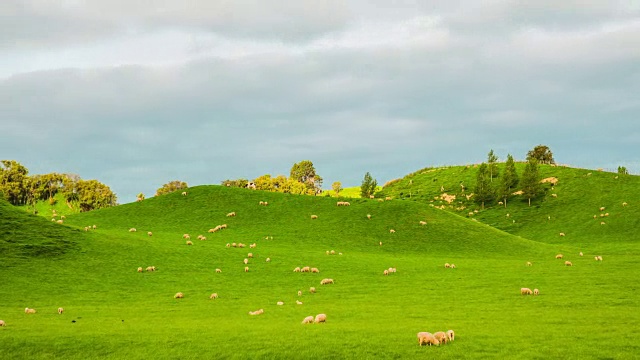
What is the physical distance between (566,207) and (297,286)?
101048 millimetres

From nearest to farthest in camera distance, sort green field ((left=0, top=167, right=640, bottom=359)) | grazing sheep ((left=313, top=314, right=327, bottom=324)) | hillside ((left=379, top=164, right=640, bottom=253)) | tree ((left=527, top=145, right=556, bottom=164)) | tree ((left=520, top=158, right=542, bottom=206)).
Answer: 1. green field ((left=0, top=167, right=640, bottom=359))
2. grazing sheep ((left=313, top=314, right=327, bottom=324))
3. hillside ((left=379, top=164, right=640, bottom=253))
4. tree ((left=520, top=158, right=542, bottom=206))
5. tree ((left=527, top=145, right=556, bottom=164))

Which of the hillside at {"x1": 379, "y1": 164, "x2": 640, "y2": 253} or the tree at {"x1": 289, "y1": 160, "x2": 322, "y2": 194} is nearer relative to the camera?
the hillside at {"x1": 379, "y1": 164, "x2": 640, "y2": 253}

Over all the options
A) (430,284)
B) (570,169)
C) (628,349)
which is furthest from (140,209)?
(570,169)

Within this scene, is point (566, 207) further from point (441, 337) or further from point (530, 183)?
point (441, 337)

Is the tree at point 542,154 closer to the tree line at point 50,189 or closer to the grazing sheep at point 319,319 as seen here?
the tree line at point 50,189

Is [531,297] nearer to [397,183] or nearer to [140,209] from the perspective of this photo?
[140,209]

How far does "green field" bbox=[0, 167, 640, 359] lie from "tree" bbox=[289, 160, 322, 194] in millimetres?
89189

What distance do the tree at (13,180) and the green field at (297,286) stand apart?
248ft

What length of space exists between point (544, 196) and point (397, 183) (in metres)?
54.0

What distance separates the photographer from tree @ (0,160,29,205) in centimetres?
15262

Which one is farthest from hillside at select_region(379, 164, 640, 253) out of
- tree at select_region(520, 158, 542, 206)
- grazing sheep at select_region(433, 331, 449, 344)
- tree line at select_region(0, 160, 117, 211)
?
tree line at select_region(0, 160, 117, 211)

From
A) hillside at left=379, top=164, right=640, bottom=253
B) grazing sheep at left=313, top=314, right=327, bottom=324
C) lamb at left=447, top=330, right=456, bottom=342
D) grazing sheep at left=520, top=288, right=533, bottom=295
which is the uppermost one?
hillside at left=379, top=164, right=640, bottom=253

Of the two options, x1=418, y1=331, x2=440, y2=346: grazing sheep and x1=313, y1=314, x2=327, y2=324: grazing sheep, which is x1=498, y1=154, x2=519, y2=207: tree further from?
x1=418, y1=331, x2=440, y2=346: grazing sheep

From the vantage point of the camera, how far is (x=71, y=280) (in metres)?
45.3
